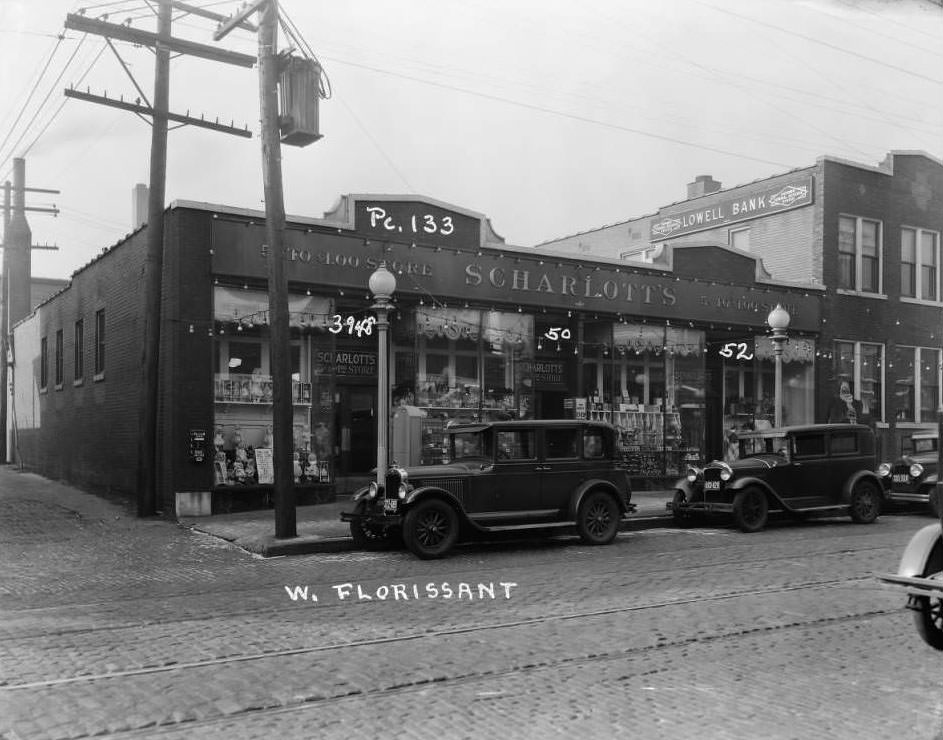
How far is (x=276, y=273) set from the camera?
517 inches

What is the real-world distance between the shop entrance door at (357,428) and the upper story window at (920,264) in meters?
15.5

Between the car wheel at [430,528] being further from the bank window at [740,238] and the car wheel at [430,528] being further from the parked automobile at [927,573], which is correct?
the bank window at [740,238]

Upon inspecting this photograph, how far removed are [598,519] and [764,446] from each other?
428cm

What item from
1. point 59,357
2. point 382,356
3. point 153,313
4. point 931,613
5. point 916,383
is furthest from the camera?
point 916,383

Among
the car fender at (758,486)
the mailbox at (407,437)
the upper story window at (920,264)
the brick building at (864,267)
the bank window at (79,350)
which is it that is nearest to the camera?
the car fender at (758,486)

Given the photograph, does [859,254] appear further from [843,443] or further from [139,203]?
[139,203]

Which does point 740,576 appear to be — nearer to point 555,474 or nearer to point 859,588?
point 859,588

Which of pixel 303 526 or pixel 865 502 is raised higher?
pixel 865 502

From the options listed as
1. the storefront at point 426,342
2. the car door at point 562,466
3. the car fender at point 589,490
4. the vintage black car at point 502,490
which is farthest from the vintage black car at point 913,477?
the car door at point 562,466

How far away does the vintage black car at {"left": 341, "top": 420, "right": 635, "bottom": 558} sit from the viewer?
1200cm

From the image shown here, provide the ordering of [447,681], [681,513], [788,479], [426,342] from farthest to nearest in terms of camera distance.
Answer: [426,342]
[681,513]
[788,479]
[447,681]

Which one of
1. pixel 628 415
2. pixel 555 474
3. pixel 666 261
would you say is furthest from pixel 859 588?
pixel 666 261

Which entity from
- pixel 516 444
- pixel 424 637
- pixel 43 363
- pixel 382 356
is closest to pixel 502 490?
pixel 516 444

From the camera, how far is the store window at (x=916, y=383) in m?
25.0
